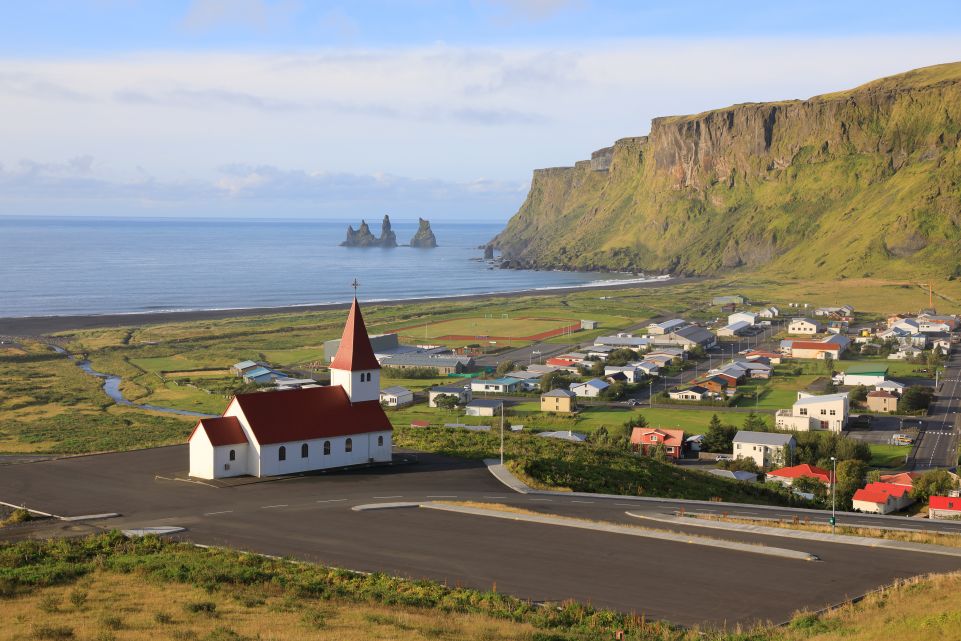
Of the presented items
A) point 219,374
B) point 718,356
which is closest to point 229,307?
point 219,374

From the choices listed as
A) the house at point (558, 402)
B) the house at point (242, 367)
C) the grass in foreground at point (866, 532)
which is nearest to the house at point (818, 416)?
the house at point (558, 402)

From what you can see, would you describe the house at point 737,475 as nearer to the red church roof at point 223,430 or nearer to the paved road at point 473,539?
the paved road at point 473,539

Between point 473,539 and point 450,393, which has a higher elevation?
point 473,539

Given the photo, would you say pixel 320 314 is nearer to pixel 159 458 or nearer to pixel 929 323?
pixel 929 323

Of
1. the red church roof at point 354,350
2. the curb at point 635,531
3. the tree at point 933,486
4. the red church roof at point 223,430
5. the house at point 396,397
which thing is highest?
the red church roof at point 354,350

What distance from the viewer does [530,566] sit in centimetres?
2723

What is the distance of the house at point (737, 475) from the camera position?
54.1 m

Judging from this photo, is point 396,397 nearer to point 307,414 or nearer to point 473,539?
point 307,414

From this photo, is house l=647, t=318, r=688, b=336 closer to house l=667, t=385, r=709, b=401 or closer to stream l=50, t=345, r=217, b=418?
house l=667, t=385, r=709, b=401

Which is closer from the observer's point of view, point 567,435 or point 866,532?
point 866,532

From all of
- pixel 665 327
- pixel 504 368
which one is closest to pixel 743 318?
pixel 665 327

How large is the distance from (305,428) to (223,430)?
135 inches

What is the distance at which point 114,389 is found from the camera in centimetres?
8625

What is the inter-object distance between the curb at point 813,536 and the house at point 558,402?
1660 inches
